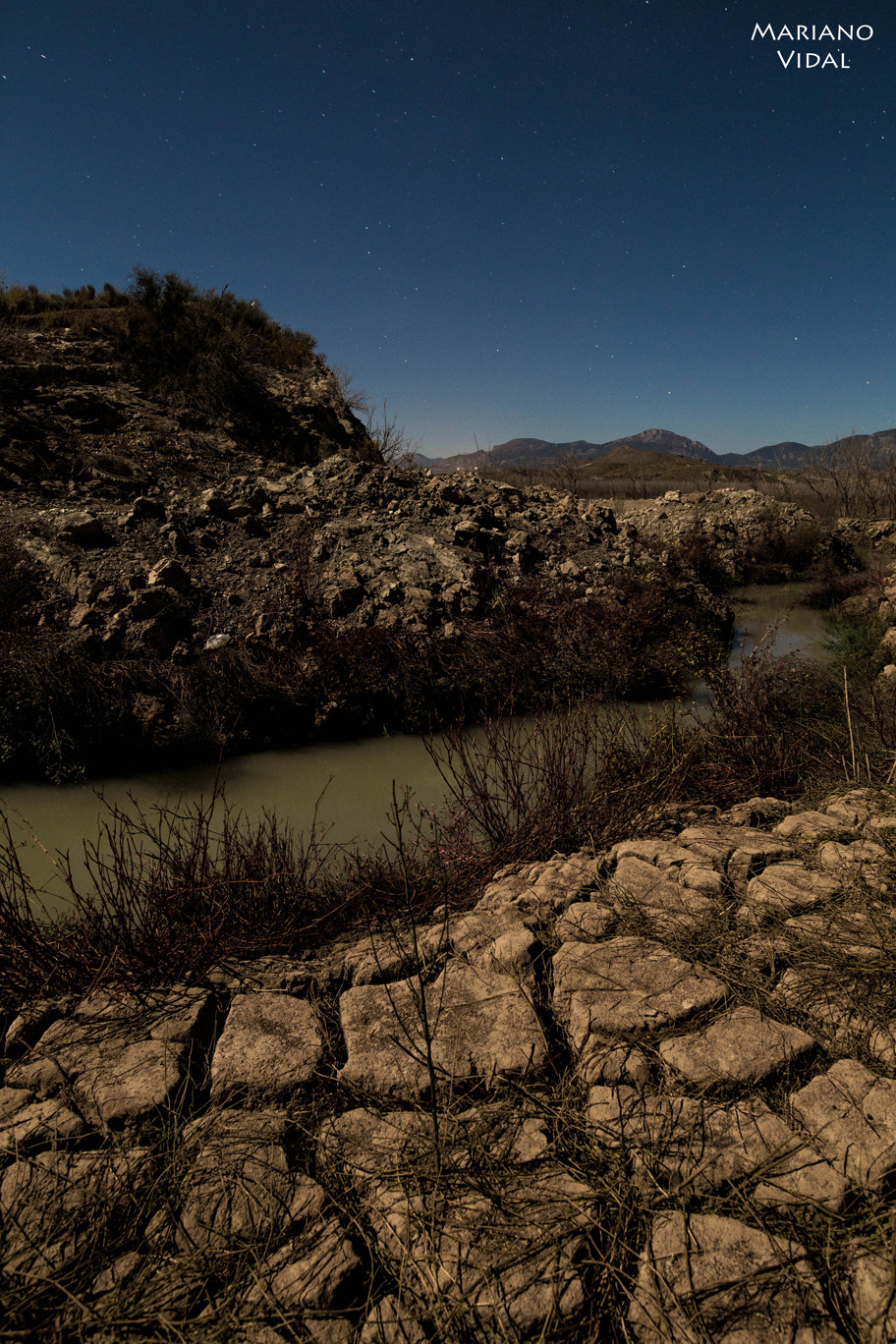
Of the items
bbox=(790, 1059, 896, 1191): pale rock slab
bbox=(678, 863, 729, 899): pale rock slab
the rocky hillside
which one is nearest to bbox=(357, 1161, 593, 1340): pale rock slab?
bbox=(790, 1059, 896, 1191): pale rock slab

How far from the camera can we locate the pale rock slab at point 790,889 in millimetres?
3113

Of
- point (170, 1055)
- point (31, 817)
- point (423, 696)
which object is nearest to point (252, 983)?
point (170, 1055)

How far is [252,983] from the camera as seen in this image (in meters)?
2.99

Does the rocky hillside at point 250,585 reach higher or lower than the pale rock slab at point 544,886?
higher

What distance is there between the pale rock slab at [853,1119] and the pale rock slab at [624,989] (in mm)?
467

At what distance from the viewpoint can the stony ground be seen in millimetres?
1615

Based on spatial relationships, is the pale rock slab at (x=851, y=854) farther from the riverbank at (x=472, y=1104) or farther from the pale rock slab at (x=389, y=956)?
the pale rock slab at (x=389, y=956)

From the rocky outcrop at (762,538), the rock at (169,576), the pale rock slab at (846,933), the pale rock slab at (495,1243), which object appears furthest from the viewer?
the rocky outcrop at (762,538)

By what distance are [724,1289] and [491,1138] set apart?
757 mm

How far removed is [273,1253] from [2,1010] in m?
1.91

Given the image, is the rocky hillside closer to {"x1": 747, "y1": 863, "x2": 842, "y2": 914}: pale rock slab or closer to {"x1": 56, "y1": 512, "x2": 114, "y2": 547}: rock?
{"x1": 56, "y1": 512, "x2": 114, "y2": 547}: rock

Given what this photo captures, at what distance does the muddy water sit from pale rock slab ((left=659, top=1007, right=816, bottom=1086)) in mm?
3676

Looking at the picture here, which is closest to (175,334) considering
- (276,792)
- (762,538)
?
(276,792)

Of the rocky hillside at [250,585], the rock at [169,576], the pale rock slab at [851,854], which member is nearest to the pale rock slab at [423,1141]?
the pale rock slab at [851,854]
